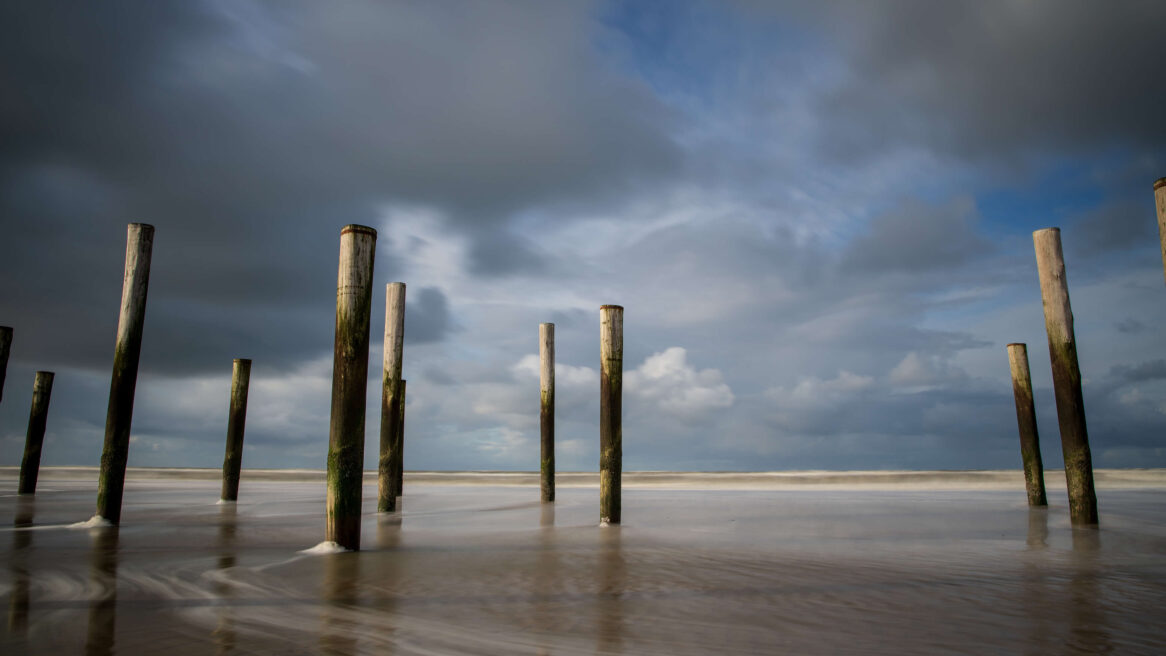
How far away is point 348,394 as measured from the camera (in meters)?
7.29

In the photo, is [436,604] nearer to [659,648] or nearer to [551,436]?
[659,648]

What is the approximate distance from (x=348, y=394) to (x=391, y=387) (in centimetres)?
549

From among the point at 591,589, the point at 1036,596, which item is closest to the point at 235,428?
the point at 591,589

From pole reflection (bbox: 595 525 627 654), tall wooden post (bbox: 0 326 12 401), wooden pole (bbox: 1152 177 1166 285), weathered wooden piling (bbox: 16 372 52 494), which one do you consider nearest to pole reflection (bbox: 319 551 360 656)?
pole reflection (bbox: 595 525 627 654)

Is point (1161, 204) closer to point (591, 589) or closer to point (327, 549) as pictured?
point (591, 589)

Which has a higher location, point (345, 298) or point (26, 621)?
point (345, 298)

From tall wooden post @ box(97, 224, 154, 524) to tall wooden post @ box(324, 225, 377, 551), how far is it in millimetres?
4921

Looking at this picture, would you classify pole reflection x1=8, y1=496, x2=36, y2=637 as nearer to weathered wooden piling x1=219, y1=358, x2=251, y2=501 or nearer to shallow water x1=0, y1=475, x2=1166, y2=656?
shallow water x1=0, y1=475, x2=1166, y2=656

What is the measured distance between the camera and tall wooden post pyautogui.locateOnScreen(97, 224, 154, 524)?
1003 cm

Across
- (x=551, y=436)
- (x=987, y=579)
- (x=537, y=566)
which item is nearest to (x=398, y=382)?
(x=551, y=436)

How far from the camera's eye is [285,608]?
4496 millimetres

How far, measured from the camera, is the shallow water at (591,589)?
3643 mm

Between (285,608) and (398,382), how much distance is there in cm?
836

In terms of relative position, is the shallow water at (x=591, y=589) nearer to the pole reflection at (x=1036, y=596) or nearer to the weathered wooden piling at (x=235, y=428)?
the pole reflection at (x=1036, y=596)
